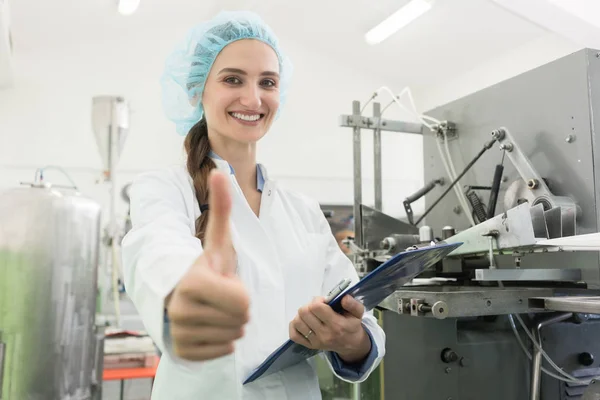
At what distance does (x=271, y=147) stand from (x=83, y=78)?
5.25 feet

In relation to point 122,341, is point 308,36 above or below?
above

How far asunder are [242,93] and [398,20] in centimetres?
290

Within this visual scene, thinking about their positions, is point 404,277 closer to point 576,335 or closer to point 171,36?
point 576,335

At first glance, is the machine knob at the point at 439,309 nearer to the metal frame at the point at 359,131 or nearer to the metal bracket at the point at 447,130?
the metal frame at the point at 359,131

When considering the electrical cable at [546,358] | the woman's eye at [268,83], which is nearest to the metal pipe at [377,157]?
the electrical cable at [546,358]

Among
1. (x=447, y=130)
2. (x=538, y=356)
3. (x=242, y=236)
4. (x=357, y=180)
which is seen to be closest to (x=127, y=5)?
(x=357, y=180)

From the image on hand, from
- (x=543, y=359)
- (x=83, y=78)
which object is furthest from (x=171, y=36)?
(x=543, y=359)

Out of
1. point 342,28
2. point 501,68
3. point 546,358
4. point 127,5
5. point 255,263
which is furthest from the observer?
point 342,28

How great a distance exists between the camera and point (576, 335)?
116 cm

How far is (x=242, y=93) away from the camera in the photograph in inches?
31.8

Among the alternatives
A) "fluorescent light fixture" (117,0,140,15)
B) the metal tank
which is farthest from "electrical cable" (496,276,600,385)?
"fluorescent light fixture" (117,0,140,15)

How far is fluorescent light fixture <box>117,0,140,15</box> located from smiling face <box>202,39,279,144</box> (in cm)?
261

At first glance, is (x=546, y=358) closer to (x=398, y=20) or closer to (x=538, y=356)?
(x=538, y=356)

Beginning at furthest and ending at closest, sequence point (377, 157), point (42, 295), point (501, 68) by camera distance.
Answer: point (501, 68), point (377, 157), point (42, 295)
